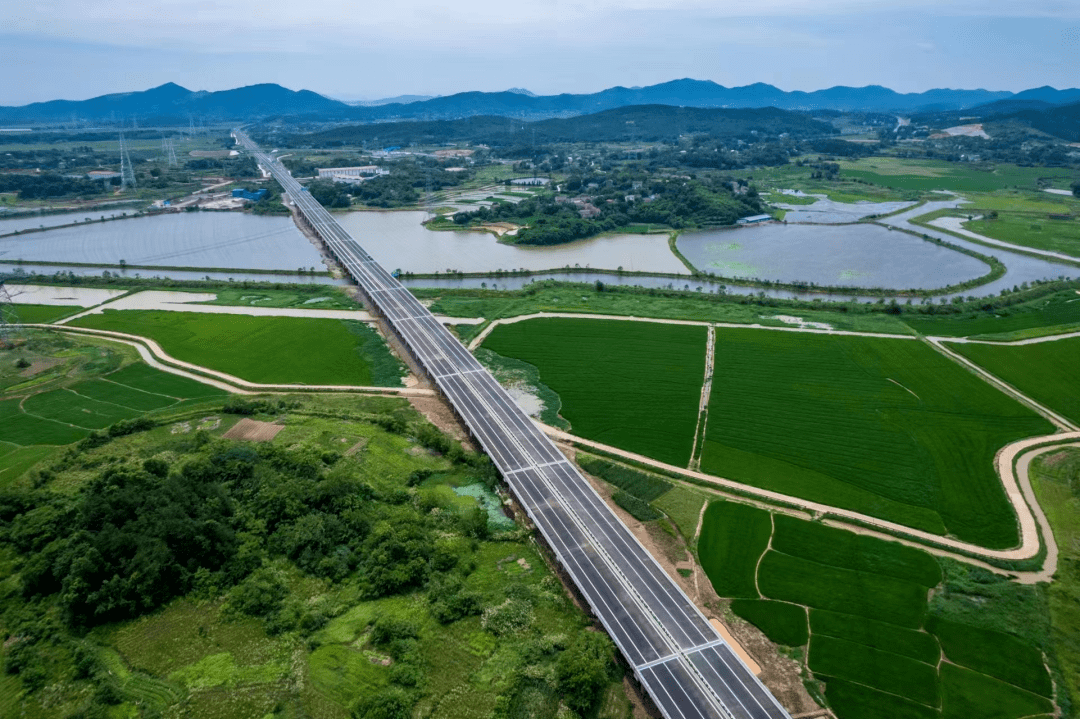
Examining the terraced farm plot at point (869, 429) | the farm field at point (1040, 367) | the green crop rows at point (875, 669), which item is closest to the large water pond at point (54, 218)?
the terraced farm plot at point (869, 429)

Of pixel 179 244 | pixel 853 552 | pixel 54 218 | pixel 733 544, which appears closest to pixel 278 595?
pixel 733 544

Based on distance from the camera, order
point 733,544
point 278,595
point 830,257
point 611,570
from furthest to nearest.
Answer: point 830,257 → point 733,544 → point 611,570 → point 278,595

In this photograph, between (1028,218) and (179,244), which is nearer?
(179,244)

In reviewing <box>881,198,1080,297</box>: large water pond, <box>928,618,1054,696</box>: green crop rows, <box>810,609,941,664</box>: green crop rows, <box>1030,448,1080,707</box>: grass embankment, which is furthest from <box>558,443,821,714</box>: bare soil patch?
<box>881,198,1080,297</box>: large water pond

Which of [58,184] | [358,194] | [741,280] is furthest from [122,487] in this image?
[58,184]

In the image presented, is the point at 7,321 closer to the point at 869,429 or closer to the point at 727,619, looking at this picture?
the point at 727,619

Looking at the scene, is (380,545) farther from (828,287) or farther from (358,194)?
(358,194)

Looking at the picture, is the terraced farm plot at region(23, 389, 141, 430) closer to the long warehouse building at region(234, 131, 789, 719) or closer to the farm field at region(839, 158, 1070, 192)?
the long warehouse building at region(234, 131, 789, 719)
